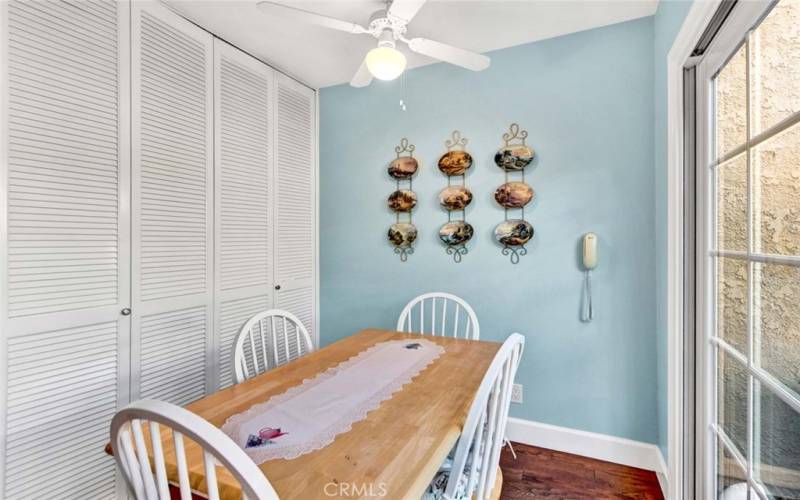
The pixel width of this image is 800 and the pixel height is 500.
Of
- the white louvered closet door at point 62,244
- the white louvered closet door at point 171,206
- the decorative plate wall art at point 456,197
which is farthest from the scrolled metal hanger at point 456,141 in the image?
the white louvered closet door at point 62,244

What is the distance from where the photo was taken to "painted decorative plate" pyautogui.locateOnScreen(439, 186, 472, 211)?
2342 millimetres

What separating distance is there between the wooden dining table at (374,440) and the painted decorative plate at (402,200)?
125 cm

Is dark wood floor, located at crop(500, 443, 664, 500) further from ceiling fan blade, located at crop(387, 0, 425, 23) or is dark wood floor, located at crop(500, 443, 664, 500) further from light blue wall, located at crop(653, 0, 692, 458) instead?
ceiling fan blade, located at crop(387, 0, 425, 23)

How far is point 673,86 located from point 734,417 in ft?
4.23

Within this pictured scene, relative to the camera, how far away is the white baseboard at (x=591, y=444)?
1.93m

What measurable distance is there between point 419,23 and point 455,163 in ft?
2.67

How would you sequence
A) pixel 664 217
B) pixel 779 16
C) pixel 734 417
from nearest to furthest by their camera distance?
pixel 779 16, pixel 734 417, pixel 664 217

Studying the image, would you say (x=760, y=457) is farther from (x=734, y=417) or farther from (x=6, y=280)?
(x=6, y=280)

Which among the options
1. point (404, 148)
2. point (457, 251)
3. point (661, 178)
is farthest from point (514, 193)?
point (404, 148)

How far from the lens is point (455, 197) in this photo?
2365mm

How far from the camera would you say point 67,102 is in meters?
1.52

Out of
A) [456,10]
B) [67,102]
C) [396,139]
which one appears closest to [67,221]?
[67,102]

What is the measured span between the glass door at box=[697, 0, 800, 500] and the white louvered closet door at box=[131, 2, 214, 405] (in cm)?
236

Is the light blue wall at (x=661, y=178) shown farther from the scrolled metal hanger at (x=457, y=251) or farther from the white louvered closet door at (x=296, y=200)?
the white louvered closet door at (x=296, y=200)
